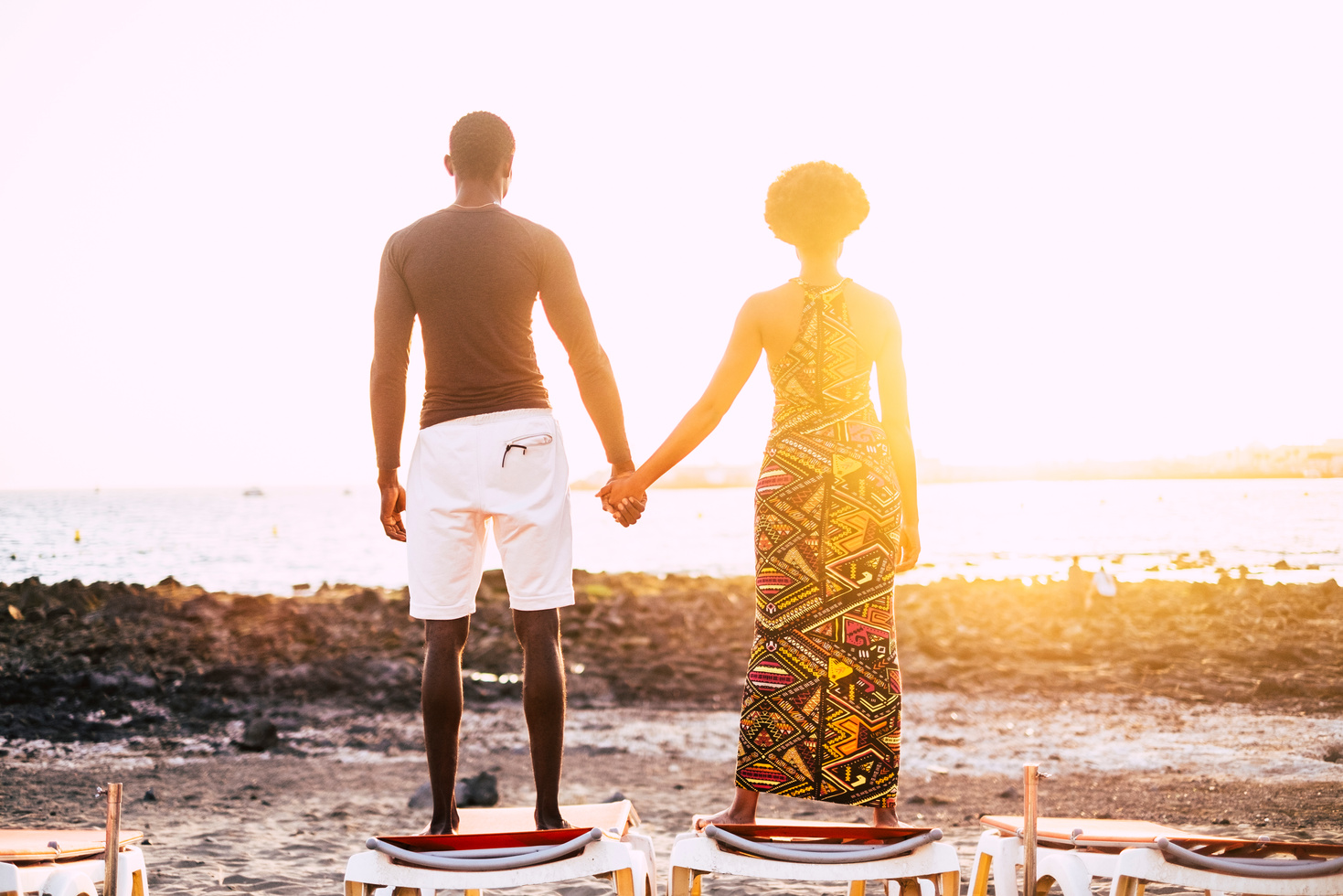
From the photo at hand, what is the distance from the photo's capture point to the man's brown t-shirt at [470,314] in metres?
3.85

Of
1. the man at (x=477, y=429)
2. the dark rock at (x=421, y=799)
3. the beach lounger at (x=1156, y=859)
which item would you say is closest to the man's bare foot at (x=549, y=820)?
the man at (x=477, y=429)

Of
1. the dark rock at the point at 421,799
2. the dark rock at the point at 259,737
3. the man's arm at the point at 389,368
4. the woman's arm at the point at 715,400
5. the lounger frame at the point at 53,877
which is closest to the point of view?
the lounger frame at the point at 53,877

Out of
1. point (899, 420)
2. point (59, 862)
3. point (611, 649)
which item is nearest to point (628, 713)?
point (611, 649)

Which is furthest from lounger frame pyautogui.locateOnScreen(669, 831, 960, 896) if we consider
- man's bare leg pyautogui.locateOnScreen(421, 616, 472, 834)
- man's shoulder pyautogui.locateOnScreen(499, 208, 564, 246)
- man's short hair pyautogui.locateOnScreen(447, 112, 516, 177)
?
man's short hair pyautogui.locateOnScreen(447, 112, 516, 177)

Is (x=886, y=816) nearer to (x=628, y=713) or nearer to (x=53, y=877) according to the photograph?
(x=53, y=877)

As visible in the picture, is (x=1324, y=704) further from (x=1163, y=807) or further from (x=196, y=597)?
(x=196, y=597)

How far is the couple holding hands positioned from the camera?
3766 millimetres

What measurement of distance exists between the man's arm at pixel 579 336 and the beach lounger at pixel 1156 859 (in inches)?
81.7

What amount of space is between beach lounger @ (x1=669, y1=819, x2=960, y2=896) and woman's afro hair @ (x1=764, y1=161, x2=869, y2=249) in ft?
6.99

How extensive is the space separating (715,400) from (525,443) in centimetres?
80

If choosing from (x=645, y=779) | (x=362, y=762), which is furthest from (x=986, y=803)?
(x=362, y=762)

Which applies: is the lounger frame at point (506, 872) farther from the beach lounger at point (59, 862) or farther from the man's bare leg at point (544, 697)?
the beach lounger at point (59, 862)

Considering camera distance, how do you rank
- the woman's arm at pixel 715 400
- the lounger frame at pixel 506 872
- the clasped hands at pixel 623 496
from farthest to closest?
the clasped hands at pixel 623 496 < the woman's arm at pixel 715 400 < the lounger frame at pixel 506 872

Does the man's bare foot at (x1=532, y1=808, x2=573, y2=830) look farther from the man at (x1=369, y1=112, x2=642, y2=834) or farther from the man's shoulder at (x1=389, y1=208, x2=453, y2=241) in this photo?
the man's shoulder at (x1=389, y1=208, x2=453, y2=241)
